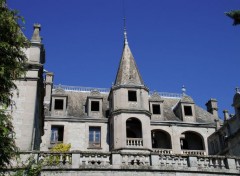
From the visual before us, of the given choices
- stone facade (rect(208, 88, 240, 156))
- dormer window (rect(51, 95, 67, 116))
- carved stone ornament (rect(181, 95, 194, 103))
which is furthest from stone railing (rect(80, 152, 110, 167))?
carved stone ornament (rect(181, 95, 194, 103))

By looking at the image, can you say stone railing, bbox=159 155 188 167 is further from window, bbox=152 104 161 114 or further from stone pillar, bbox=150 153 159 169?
window, bbox=152 104 161 114

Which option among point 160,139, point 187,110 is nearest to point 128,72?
point 160,139

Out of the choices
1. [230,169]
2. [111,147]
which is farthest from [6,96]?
[111,147]

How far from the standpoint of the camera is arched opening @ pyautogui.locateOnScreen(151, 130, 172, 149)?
119 ft

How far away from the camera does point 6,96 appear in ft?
40.5

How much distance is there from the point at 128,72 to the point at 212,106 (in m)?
12.1

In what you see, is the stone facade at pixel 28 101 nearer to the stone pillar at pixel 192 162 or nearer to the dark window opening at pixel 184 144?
the stone pillar at pixel 192 162

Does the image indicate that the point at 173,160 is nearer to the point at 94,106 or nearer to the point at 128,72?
the point at 128,72

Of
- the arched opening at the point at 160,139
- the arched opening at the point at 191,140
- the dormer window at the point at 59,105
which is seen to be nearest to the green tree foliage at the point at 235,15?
the arched opening at the point at 160,139

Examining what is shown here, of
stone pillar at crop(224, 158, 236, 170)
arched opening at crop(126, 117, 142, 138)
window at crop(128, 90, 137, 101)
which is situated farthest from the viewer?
arched opening at crop(126, 117, 142, 138)

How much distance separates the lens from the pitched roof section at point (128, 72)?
3419cm

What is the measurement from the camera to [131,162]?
16094 mm

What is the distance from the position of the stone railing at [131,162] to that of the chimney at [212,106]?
2474 cm

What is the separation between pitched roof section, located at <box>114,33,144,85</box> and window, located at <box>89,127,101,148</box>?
4861 millimetres
